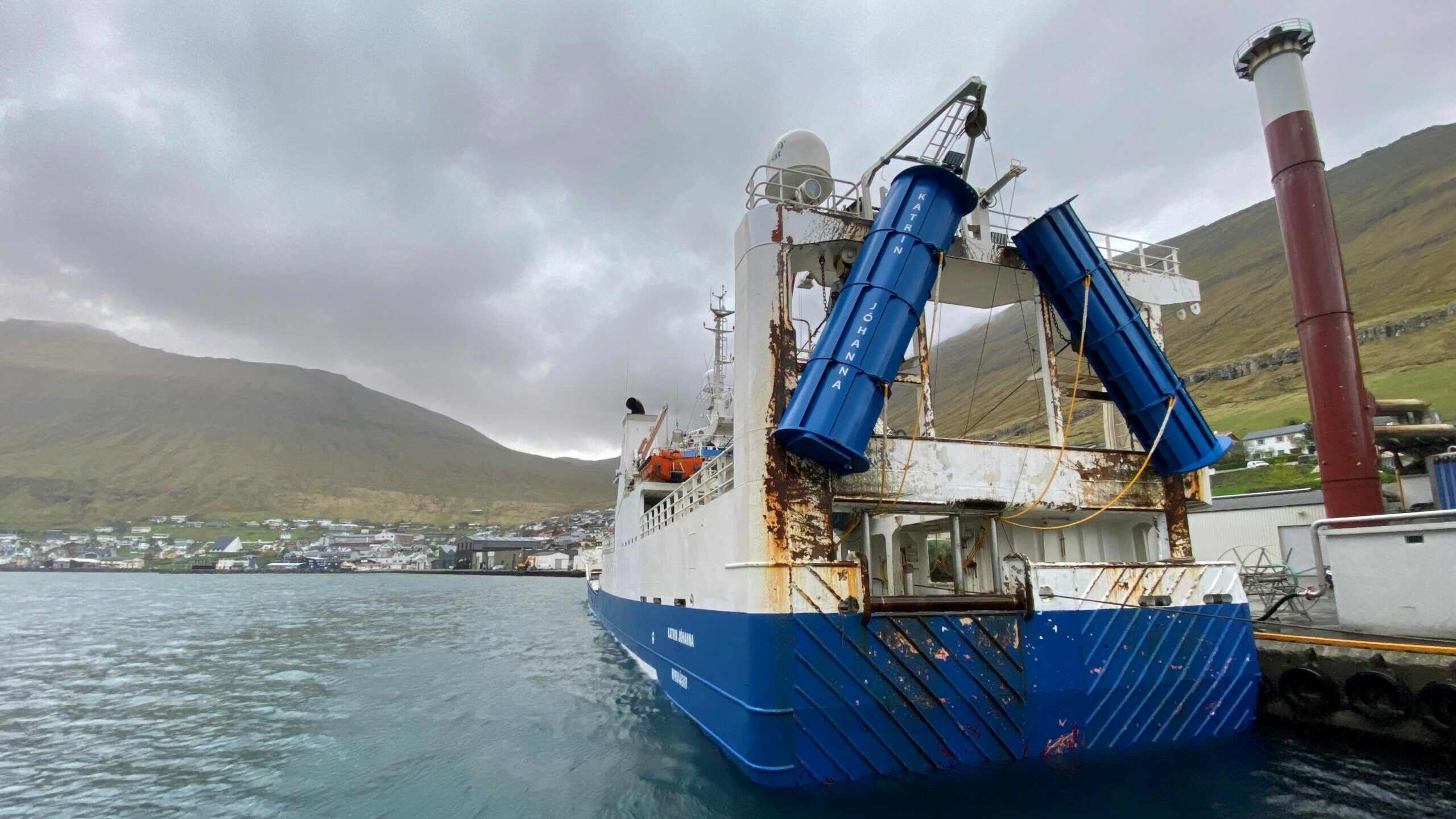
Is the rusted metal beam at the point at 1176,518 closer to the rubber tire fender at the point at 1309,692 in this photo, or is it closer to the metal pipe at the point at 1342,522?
the rubber tire fender at the point at 1309,692

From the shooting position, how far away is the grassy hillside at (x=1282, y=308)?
5544 centimetres

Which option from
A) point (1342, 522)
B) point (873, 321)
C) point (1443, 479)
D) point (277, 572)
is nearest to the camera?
point (873, 321)

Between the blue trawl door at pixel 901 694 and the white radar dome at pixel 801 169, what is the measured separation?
19.8 ft

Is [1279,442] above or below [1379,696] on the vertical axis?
above

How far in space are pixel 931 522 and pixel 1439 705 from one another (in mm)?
6313

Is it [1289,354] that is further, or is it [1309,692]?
[1289,354]

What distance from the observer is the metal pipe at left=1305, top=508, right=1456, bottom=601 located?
9500mm

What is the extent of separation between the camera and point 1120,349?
32.0 ft

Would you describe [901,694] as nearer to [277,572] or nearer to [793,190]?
[793,190]

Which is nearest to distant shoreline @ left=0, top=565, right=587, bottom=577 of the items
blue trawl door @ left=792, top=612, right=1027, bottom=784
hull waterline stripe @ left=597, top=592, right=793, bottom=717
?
hull waterline stripe @ left=597, top=592, right=793, bottom=717

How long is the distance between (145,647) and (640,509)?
19377mm

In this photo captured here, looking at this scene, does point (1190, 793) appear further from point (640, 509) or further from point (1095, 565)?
point (640, 509)

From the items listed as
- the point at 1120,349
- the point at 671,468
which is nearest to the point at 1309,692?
the point at 1120,349

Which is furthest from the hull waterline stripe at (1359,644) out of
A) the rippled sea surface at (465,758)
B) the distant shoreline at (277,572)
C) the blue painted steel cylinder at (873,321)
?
the distant shoreline at (277,572)
